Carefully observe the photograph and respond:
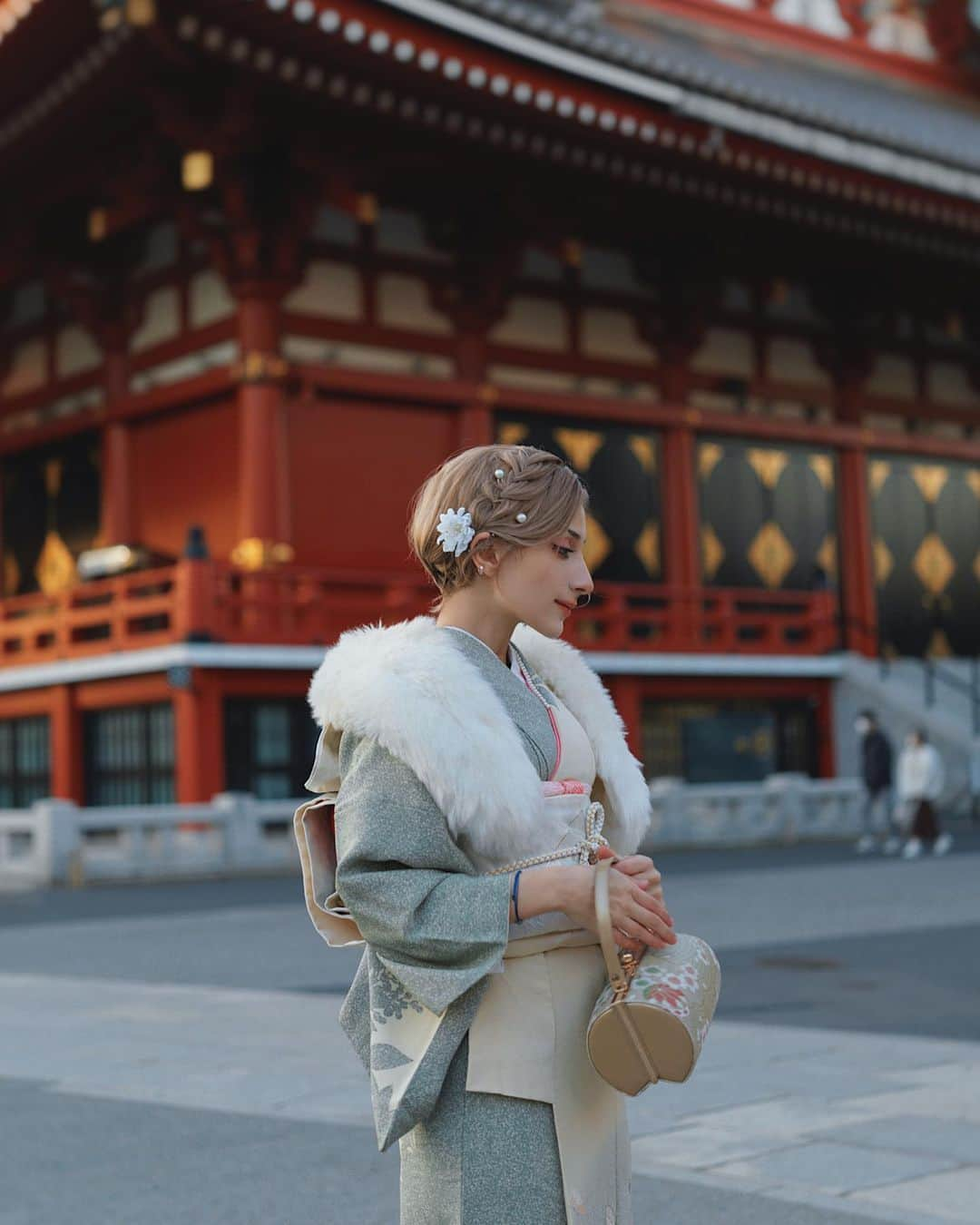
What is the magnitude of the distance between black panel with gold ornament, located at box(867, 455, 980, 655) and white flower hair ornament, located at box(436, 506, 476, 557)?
23.7 meters

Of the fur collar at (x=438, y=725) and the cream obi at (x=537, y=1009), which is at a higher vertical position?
the fur collar at (x=438, y=725)

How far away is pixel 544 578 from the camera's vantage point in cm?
301

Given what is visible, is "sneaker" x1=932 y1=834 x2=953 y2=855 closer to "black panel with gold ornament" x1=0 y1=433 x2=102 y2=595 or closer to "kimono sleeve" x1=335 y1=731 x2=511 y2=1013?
"black panel with gold ornament" x1=0 y1=433 x2=102 y2=595

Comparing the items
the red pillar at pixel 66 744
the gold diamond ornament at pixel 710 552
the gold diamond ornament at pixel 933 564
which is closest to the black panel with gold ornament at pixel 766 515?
the gold diamond ornament at pixel 710 552

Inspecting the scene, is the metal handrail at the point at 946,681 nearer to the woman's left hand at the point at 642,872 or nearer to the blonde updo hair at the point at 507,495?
the blonde updo hair at the point at 507,495

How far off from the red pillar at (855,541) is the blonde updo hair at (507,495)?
23182 mm

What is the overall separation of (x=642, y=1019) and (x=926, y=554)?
2499cm

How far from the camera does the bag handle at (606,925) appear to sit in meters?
2.76

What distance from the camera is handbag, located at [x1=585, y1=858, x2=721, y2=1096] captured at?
2740mm

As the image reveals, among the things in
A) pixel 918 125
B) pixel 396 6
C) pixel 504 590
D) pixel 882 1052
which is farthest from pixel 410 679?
pixel 918 125

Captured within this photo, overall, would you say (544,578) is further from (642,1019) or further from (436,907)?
(642,1019)

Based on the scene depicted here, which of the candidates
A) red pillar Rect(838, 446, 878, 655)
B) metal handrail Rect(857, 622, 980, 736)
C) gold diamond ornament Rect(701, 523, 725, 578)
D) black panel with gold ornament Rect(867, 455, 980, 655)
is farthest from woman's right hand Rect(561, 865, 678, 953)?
black panel with gold ornament Rect(867, 455, 980, 655)

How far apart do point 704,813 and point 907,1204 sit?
53.6 feet

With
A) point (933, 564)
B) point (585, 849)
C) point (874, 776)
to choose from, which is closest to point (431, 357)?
point (874, 776)
